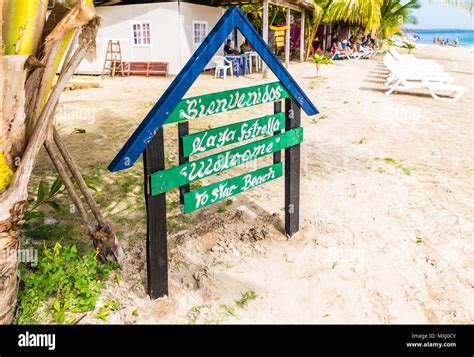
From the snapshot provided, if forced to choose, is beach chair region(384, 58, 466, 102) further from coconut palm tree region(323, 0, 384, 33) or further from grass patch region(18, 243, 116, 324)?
grass patch region(18, 243, 116, 324)

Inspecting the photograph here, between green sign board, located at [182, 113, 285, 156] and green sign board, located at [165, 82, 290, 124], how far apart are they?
14 cm

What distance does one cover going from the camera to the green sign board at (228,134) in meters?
3.24

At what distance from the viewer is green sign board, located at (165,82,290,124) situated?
3072mm

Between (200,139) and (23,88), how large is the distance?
125 centimetres

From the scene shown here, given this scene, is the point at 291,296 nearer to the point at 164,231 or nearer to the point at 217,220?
the point at 164,231

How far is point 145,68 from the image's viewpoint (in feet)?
55.6

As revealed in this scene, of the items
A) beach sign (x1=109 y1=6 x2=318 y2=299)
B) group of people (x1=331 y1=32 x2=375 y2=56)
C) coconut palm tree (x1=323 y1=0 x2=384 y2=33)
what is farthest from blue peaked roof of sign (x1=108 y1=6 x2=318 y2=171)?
group of people (x1=331 y1=32 x2=375 y2=56)

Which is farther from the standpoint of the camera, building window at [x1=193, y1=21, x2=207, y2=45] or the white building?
building window at [x1=193, y1=21, x2=207, y2=45]

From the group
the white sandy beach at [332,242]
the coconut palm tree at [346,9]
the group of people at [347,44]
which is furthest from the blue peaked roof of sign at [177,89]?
the group of people at [347,44]

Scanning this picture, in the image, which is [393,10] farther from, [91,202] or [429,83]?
[91,202]

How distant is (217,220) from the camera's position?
15.2ft

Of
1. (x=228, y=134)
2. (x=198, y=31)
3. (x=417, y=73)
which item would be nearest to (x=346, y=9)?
(x=198, y=31)

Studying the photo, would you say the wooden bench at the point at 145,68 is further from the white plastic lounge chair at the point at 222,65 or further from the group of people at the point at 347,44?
the group of people at the point at 347,44
